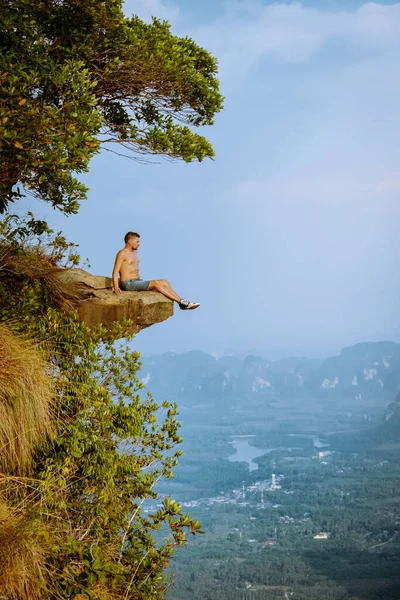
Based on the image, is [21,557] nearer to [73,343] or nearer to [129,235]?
[73,343]

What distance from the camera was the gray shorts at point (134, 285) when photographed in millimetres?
7266

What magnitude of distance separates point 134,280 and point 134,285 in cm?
6

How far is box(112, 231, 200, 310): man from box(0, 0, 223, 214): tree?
890 millimetres

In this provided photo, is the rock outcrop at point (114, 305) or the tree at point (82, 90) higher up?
the tree at point (82, 90)

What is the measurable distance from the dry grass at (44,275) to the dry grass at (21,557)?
2497 millimetres

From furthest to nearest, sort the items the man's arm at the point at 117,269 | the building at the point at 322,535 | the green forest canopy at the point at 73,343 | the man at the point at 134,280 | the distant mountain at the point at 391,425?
1. the distant mountain at the point at 391,425
2. the building at the point at 322,535
3. the man at the point at 134,280
4. the man's arm at the point at 117,269
5. the green forest canopy at the point at 73,343

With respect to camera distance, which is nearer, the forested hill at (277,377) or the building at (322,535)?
the building at (322,535)

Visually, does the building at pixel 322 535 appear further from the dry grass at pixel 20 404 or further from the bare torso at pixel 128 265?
the dry grass at pixel 20 404

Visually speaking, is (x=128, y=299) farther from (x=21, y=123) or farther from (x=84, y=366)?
(x=21, y=123)

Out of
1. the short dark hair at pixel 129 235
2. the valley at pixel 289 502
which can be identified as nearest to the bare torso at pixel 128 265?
the short dark hair at pixel 129 235

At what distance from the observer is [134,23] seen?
22.7 feet

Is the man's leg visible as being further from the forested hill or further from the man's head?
the forested hill

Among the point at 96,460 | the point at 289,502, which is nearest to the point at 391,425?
the point at 289,502

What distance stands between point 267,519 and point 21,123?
205 ft
